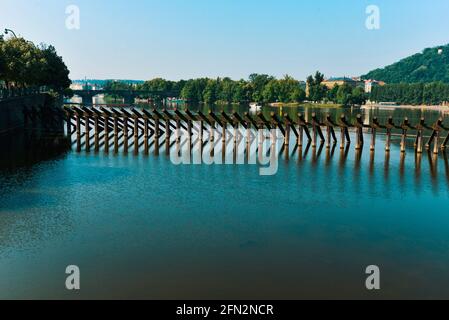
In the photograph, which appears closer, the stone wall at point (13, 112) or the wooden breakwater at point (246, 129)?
the wooden breakwater at point (246, 129)

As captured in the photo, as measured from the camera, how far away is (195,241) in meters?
21.3

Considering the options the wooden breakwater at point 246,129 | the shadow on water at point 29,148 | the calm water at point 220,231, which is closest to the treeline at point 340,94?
the wooden breakwater at point 246,129

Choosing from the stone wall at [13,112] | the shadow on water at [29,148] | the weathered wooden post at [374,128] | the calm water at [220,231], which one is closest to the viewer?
the calm water at [220,231]

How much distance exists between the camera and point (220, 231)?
2280cm

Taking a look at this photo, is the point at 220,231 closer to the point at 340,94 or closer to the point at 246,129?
the point at 246,129

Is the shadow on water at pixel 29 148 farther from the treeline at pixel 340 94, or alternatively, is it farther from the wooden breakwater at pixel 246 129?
the treeline at pixel 340 94

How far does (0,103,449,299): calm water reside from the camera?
17094 mm

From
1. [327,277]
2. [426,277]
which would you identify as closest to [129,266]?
[327,277]

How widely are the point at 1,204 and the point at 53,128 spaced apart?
41308mm

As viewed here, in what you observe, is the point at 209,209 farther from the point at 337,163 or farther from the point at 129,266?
the point at 337,163

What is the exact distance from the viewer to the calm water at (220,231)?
1709 centimetres

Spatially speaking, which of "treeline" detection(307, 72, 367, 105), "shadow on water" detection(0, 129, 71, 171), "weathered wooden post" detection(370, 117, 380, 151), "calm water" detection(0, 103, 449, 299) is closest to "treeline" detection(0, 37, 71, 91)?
"shadow on water" detection(0, 129, 71, 171)
